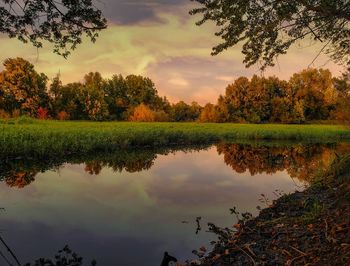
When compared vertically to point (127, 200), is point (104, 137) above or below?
above

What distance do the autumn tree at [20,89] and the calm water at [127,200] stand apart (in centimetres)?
5336

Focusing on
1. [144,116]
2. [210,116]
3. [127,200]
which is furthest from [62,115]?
[127,200]

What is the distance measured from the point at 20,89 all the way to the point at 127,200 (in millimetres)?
65853

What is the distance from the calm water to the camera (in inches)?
329

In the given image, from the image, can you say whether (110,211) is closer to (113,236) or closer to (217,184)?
(113,236)

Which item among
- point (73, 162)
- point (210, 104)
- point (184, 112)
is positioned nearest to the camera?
point (73, 162)

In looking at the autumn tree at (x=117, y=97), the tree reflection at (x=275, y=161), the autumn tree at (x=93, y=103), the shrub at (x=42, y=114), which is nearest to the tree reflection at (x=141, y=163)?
the tree reflection at (x=275, y=161)

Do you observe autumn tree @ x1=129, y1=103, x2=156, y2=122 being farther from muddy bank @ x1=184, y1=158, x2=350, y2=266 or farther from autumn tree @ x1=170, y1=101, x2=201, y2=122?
muddy bank @ x1=184, y1=158, x2=350, y2=266

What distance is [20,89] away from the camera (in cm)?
7219

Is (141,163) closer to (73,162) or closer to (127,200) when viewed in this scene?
(73,162)

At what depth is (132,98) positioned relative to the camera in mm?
90125

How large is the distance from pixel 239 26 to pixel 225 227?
15.3 feet

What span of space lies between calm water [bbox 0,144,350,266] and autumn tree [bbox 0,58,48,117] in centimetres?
5336

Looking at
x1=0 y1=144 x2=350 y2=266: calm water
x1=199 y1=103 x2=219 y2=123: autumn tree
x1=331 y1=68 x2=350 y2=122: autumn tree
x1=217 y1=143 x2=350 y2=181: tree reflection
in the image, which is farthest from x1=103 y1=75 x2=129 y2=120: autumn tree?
x1=331 y1=68 x2=350 y2=122: autumn tree
